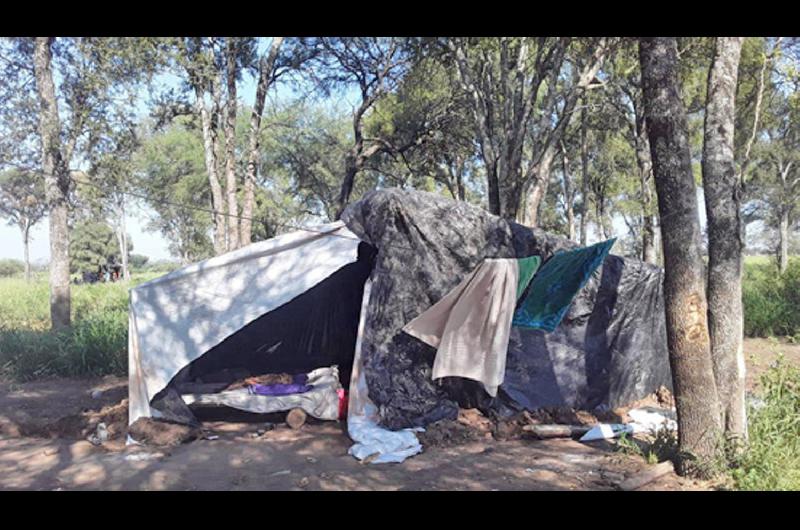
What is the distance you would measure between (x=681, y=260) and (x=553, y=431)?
6.86 ft

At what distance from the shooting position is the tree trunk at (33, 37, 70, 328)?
30.7 ft

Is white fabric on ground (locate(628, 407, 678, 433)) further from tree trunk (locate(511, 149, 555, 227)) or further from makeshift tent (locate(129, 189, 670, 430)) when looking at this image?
tree trunk (locate(511, 149, 555, 227))

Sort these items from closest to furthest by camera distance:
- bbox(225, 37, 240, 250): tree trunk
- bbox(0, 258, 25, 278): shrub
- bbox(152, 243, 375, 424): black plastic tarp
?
bbox(152, 243, 375, 424): black plastic tarp → bbox(225, 37, 240, 250): tree trunk → bbox(0, 258, 25, 278): shrub

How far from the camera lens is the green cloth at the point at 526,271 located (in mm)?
5609

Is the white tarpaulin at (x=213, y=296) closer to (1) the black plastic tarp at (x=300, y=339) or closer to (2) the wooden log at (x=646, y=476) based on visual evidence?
(1) the black plastic tarp at (x=300, y=339)

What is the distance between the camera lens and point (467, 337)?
18.0 feet

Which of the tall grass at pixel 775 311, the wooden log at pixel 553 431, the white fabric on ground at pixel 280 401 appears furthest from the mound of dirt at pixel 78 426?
the tall grass at pixel 775 311

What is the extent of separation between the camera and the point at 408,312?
5.69 m

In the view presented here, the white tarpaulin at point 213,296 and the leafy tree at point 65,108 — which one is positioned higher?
the leafy tree at point 65,108

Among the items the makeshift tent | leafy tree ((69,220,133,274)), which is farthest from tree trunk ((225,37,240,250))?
leafy tree ((69,220,133,274))

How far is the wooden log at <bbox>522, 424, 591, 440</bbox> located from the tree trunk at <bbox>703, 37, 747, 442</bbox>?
1.39 meters

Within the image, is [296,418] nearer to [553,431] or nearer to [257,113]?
[553,431]

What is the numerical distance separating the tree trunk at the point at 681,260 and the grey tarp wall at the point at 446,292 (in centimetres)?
199

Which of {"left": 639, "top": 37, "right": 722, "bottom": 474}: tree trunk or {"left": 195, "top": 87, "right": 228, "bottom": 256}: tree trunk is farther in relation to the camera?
{"left": 195, "top": 87, "right": 228, "bottom": 256}: tree trunk
